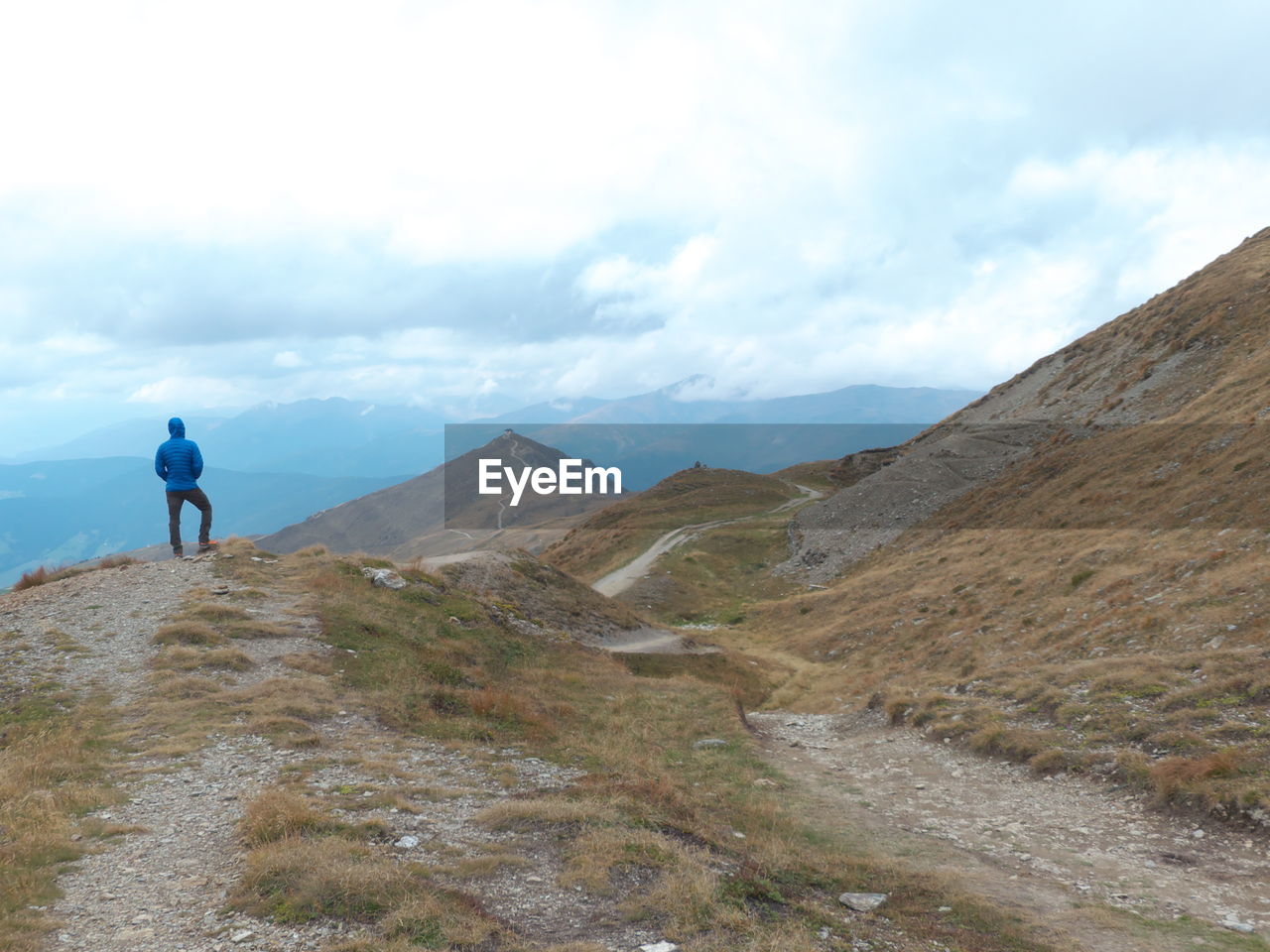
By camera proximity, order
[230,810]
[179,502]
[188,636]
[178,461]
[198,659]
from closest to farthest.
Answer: [230,810] < [198,659] < [188,636] < [179,502] < [178,461]

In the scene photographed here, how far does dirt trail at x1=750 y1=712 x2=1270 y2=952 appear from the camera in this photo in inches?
386

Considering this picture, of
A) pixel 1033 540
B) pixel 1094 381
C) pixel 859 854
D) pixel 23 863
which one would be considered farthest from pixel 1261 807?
pixel 1094 381

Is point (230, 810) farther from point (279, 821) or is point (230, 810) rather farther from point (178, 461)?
point (178, 461)

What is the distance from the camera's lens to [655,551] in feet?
270

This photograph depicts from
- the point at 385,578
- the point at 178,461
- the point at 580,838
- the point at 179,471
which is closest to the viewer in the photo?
the point at 580,838

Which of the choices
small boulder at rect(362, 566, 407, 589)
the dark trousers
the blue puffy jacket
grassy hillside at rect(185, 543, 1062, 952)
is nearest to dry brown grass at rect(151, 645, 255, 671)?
grassy hillside at rect(185, 543, 1062, 952)

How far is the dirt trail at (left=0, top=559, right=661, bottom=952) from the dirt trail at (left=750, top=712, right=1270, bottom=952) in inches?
260

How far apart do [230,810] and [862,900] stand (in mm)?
9412

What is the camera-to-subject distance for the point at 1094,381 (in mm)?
70750

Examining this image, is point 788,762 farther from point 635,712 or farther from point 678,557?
point 678,557

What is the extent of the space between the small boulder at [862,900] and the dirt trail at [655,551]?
145ft

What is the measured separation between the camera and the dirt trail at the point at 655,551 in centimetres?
6819

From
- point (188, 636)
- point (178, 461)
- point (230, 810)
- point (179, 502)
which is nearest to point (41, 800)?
point (230, 810)

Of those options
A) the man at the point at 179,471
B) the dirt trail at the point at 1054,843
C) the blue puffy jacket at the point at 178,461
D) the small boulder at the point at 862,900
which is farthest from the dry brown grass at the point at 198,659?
the small boulder at the point at 862,900
